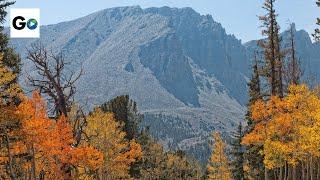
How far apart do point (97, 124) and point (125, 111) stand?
19.4m

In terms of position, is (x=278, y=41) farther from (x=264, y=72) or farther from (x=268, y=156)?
(x=268, y=156)

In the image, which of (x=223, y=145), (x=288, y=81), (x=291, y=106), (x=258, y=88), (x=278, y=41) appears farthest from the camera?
(x=223, y=145)

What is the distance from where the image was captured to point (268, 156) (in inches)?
1774

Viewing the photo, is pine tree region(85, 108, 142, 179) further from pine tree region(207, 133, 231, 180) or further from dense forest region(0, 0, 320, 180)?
pine tree region(207, 133, 231, 180)

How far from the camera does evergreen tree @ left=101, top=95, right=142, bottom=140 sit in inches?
2810

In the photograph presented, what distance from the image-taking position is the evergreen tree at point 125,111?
234 feet

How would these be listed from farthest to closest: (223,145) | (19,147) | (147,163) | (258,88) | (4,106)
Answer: (147,163) → (223,145) → (258,88) → (19,147) → (4,106)

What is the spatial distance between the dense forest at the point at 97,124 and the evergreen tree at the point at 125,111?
0.09ft

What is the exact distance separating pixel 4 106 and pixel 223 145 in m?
53.8

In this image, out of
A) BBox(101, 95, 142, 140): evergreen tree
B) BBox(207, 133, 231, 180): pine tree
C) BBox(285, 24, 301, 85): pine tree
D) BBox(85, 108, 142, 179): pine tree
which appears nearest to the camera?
BBox(285, 24, 301, 85): pine tree

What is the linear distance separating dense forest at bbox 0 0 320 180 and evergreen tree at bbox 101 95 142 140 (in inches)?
1.1

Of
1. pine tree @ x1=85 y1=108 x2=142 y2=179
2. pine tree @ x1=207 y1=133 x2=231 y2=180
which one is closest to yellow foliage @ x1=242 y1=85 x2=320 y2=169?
pine tree @ x1=85 y1=108 x2=142 y2=179

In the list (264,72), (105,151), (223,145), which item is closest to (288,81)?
(264,72)

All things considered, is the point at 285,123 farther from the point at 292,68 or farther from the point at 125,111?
the point at 125,111
